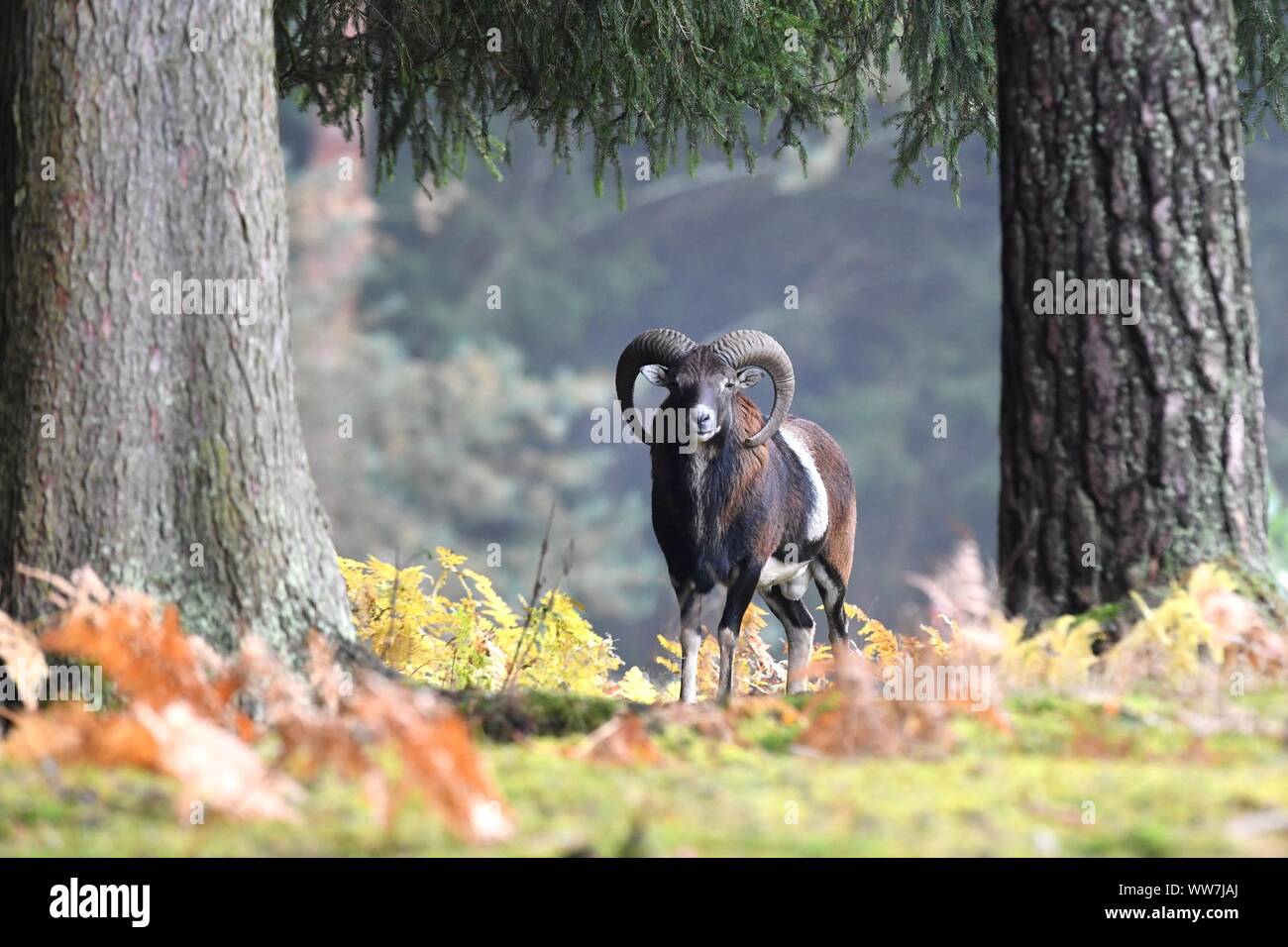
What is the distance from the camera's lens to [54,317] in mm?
5152

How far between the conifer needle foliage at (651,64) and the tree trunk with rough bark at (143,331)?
2609 millimetres

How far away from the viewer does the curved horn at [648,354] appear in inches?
345

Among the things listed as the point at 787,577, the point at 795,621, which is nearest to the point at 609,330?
the point at 795,621

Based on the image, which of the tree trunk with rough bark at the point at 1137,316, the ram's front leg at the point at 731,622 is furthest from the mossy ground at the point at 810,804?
the ram's front leg at the point at 731,622

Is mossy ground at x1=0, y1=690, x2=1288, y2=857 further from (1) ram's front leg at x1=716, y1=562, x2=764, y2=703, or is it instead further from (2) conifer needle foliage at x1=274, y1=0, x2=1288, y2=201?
(2) conifer needle foliage at x1=274, y1=0, x2=1288, y2=201

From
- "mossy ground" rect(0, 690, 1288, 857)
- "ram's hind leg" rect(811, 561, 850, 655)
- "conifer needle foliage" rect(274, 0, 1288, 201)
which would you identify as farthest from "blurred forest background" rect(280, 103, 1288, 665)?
"mossy ground" rect(0, 690, 1288, 857)

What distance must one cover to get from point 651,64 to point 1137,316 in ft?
11.4

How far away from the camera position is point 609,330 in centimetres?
4147

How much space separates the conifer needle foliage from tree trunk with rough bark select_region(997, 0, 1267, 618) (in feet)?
8.92

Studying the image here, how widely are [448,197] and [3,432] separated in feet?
111

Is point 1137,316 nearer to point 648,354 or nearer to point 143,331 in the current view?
point 143,331

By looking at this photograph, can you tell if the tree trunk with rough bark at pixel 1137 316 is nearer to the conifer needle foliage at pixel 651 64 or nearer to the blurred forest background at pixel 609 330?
the conifer needle foliage at pixel 651 64

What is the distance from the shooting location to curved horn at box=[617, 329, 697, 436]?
8.76 metres
